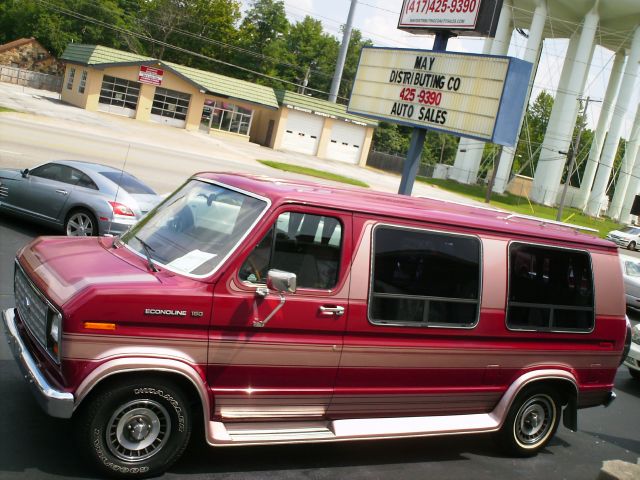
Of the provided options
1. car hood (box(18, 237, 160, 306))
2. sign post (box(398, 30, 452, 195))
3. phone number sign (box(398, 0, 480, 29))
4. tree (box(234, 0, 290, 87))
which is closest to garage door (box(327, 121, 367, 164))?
tree (box(234, 0, 290, 87))

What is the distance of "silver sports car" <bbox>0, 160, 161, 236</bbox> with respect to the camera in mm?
12031

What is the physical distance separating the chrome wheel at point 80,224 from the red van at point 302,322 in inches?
246

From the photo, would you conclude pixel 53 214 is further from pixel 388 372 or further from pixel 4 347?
pixel 388 372

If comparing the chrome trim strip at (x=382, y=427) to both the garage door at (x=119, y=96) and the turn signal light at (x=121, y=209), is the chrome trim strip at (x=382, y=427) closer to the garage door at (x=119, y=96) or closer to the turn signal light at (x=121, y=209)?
the turn signal light at (x=121, y=209)

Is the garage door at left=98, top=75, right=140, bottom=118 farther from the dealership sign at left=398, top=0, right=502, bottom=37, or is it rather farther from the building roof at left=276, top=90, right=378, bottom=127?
the dealership sign at left=398, top=0, right=502, bottom=37

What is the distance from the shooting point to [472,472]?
6.46 meters

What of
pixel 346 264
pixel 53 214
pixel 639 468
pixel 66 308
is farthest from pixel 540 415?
pixel 53 214

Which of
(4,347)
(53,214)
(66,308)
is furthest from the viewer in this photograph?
(53,214)

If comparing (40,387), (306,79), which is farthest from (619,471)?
(306,79)

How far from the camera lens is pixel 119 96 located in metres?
53.4

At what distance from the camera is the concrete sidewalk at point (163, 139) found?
34531 mm

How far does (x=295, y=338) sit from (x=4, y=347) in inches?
126

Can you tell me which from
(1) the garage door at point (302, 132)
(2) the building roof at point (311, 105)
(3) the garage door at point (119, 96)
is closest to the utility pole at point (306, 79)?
(2) the building roof at point (311, 105)

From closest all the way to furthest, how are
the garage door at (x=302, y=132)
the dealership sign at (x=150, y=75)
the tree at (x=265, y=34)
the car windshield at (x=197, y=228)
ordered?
the car windshield at (x=197, y=228)
the dealership sign at (x=150, y=75)
the garage door at (x=302, y=132)
the tree at (x=265, y=34)
